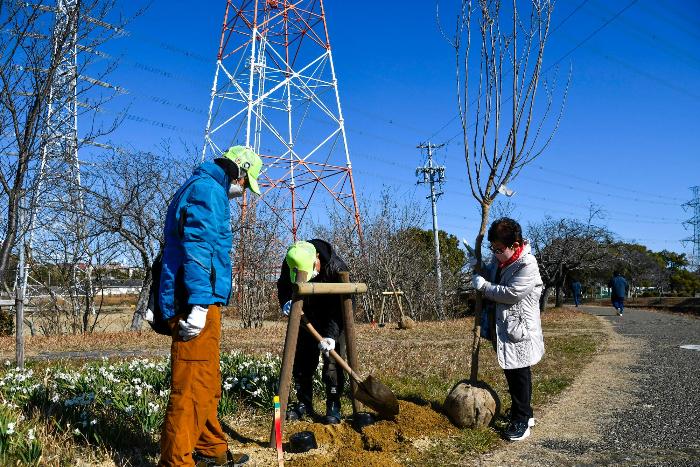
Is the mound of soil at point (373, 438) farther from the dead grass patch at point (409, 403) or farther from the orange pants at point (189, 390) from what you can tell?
the orange pants at point (189, 390)

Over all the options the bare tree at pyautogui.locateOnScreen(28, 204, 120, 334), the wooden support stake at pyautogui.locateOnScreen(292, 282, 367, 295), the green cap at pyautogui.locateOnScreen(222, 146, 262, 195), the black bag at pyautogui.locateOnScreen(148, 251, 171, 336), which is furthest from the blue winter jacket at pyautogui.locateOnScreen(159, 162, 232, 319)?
the bare tree at pyautogui.locateOnScreen(28, 204, 120, 334)

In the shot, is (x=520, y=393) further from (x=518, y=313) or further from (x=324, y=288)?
(x=324, y=288)

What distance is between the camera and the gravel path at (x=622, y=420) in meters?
3.93

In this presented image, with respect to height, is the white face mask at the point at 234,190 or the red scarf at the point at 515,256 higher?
the white face mask at the point at 234,190

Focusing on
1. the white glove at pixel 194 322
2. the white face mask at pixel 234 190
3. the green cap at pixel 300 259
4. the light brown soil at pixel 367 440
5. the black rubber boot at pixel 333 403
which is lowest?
the light brown soil at pixel 367 440

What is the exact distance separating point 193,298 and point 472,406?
262cm

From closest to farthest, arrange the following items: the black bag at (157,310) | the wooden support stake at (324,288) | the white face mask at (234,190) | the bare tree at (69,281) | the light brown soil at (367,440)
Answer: the black bag at (157,310) < the white face mask at (234,190) < the light brown soil at (367,440) < the wooden support stake at (324,288) < the bare tree at (69,281)

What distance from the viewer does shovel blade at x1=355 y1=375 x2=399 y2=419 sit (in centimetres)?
426

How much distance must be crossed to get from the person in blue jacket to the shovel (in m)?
1.06

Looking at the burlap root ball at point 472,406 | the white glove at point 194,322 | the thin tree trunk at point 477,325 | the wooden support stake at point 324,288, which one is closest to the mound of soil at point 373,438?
the burlap root ball at point 472,406

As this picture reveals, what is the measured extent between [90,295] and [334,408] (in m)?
13.9

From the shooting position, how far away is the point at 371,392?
4.26 meters

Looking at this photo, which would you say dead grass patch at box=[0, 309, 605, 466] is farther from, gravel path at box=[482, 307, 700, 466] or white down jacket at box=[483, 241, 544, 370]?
white down jacket at box=[483, 241, 544, 370]

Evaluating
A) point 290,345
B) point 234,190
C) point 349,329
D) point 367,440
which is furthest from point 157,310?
point 367,440
